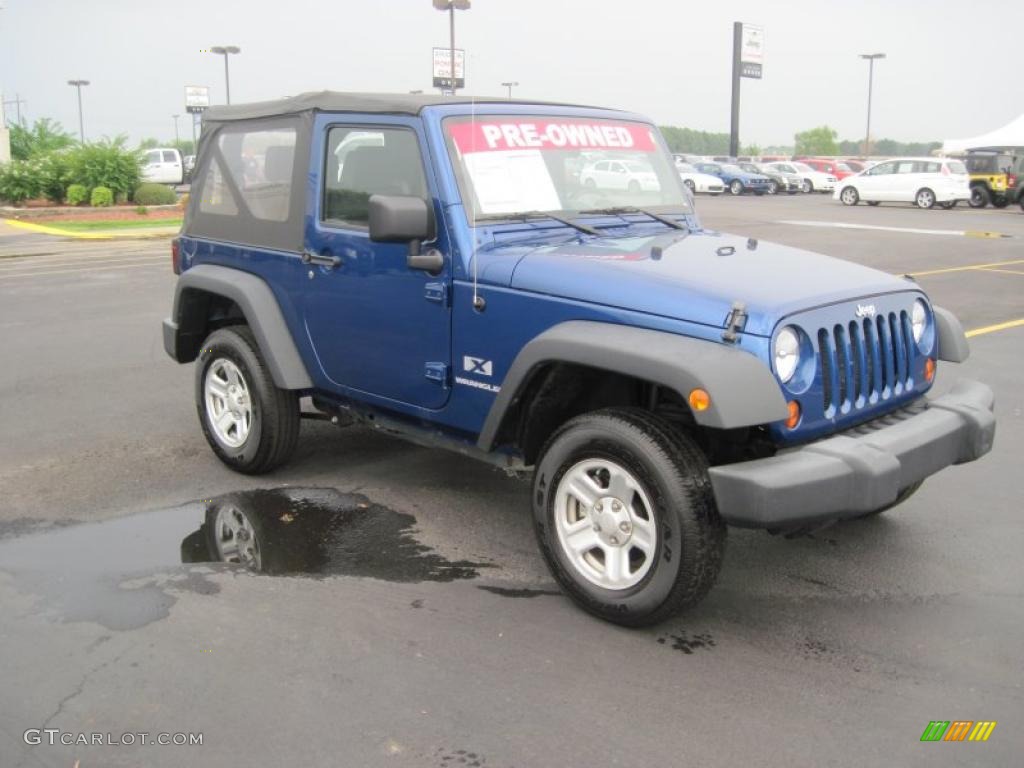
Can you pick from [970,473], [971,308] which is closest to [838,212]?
[971,308]

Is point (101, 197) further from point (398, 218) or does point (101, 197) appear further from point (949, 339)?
point (949, 339)

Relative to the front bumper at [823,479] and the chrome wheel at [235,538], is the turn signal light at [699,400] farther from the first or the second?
the chrome wheel at [235,538]

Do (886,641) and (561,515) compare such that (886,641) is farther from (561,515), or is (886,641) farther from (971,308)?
(971,308)

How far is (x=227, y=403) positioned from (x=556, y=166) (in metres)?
2.32

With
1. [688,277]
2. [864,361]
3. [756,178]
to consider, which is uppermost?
[756,178]

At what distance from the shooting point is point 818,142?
12925 cm

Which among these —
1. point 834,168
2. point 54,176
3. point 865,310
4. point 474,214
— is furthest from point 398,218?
point 834,168

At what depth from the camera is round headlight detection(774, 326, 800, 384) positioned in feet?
11.7

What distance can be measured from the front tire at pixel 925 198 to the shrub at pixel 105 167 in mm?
23136

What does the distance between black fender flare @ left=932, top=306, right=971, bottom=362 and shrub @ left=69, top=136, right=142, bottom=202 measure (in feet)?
90.8

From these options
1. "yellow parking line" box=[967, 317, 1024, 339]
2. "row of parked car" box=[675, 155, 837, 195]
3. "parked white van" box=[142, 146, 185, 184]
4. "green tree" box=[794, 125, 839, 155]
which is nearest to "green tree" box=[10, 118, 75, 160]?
"parked white van" box=[142, 146, 185, 184]

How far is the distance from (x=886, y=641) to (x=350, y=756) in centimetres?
200

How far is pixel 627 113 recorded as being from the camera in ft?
17.6

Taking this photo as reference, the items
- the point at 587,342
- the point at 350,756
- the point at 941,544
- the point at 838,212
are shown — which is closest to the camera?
the point at 350,756
